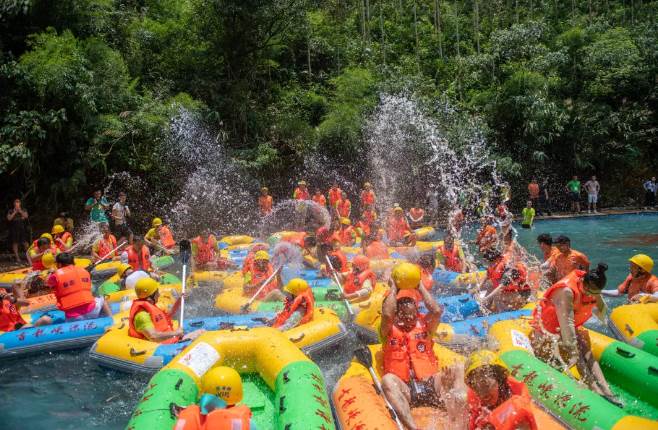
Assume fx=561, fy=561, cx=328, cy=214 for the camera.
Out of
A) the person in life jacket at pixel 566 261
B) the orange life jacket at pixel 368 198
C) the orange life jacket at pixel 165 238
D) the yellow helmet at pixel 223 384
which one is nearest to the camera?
the yellow helmet at pixel 223 384

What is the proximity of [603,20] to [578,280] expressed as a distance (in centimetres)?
2876

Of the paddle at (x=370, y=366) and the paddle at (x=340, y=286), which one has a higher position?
the paddle at (x=370, y=366)

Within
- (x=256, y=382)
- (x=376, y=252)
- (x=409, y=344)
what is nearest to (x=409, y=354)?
(x=409, y=344)

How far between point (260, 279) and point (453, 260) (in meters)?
3.87

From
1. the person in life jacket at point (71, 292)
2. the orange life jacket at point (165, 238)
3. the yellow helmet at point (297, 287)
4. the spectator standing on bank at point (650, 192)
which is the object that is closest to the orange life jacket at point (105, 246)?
the orange life jacket at point (165, 238)

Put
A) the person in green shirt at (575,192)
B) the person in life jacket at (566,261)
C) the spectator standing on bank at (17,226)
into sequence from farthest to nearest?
1. the person in green shirt at (575,192)
2. the spectator standing on bank at (17,226)
3. the person in life jacket at (566,261)

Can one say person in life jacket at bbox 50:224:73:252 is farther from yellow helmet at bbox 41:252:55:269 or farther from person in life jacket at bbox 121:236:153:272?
person in life jacket at bbox 121:236:153:272

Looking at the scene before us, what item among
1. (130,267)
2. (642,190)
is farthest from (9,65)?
(642,190)

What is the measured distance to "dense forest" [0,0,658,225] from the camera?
53.6ft

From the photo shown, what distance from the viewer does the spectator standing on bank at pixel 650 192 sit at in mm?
20672

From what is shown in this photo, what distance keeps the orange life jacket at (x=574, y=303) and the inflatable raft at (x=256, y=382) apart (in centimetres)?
232

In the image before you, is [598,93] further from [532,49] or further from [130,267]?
[130,267]

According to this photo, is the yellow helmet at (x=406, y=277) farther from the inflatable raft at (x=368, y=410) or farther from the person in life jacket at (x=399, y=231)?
the person in life jacket at (x=399, y=231)

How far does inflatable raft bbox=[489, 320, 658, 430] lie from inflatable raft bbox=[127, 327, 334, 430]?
1926 mm
